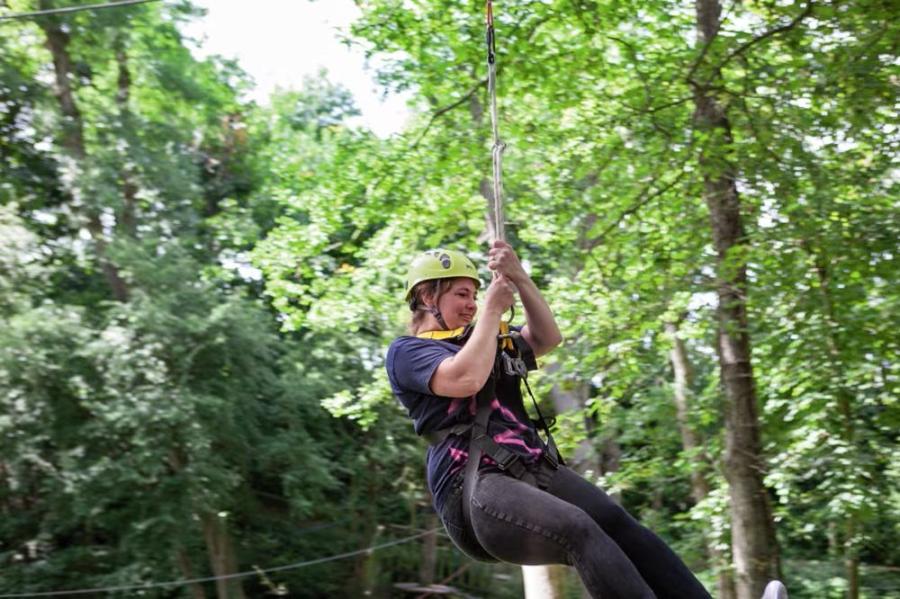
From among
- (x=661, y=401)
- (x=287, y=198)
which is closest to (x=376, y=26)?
(x=287, y=198)

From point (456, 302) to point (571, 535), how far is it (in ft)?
2.77

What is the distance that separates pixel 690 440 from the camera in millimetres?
9664

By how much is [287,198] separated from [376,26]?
9.91 feet

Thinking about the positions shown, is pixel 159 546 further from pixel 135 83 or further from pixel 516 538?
pixel 516 538

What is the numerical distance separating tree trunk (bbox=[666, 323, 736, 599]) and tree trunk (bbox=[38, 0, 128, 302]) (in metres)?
7.39

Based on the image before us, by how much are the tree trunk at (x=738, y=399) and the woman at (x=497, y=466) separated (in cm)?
345

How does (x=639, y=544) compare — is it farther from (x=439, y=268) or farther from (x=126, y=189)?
(x=126, y=189)

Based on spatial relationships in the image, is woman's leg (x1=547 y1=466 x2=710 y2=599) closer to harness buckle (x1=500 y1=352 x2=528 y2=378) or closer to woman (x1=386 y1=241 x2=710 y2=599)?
woman (x1=386 y1=241 x2=710 y2=599)

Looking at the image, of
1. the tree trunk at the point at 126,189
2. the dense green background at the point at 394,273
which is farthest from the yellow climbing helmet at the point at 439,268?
the tree trunk at the point at 126,189

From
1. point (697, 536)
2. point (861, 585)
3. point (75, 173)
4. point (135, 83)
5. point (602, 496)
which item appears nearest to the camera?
point (602, 496)

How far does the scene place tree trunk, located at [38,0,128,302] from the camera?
44.6 feet

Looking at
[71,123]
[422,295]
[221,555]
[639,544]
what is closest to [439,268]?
[422,295]

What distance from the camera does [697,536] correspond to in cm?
981

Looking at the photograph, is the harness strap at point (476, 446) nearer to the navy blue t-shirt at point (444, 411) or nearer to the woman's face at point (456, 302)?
the navy blue t-shirt at point (444, 411)
